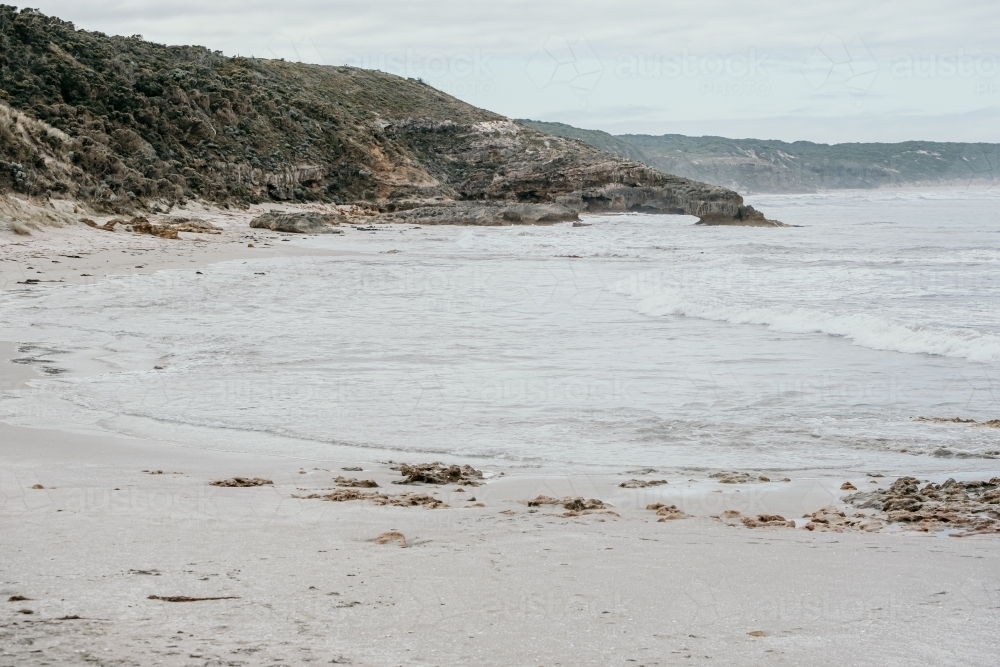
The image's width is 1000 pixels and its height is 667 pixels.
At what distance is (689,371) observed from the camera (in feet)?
25.2

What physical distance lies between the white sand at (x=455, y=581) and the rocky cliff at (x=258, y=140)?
1848 cm

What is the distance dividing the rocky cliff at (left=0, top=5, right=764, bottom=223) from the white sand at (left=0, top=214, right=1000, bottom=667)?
18.5 metres

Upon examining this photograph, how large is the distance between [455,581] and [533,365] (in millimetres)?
5115

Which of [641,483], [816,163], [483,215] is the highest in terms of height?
[816,163]

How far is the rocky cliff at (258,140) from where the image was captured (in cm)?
2570

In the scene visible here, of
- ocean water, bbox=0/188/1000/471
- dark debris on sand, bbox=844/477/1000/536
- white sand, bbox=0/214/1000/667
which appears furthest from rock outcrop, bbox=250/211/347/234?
dark debris on sand, bbox=844/477/1000/536

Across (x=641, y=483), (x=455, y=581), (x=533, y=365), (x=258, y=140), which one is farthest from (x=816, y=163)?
(x=455, y=581)

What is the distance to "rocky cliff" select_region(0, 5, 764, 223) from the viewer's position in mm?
25703

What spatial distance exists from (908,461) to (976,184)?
144741 millimetres

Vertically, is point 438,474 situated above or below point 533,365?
below

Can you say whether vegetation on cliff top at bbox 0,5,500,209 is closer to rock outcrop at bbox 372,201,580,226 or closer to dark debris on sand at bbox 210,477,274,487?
rock outcrop at bbox 372,201,580,226

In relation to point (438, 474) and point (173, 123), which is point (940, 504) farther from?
point (173, 123)

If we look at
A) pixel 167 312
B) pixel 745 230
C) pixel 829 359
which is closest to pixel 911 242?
pixel 745 230

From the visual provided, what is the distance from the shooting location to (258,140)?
40.3 meters
